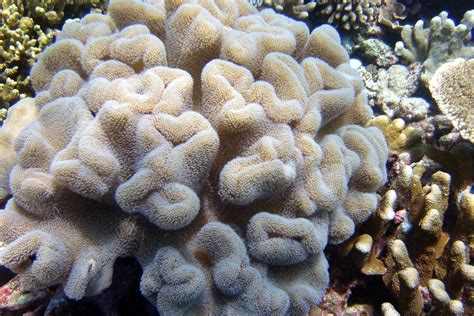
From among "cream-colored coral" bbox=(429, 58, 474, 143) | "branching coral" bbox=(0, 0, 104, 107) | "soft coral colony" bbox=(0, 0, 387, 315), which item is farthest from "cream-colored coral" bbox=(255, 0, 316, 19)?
"soft coral colony" bbox=(0, 0, 387, 315)

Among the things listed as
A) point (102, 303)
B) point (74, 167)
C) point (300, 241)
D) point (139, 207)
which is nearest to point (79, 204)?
point (74, 167)

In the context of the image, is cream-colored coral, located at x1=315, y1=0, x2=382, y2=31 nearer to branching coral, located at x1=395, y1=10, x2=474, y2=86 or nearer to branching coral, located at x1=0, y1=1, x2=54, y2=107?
branching coral, located at x1=395, y1=10, x2=474, y2=86

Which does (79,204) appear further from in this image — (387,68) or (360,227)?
(387,68)

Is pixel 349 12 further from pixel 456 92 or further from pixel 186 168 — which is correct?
pixel 186 168

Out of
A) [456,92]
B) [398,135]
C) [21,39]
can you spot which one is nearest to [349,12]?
[456,92]

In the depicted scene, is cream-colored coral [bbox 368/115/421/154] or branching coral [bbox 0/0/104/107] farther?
branching coral [bbox 0/0/104/107]

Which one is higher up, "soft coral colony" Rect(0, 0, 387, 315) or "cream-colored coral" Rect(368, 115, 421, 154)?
"soft coral colony" Rect(0, 0, 387, 315)

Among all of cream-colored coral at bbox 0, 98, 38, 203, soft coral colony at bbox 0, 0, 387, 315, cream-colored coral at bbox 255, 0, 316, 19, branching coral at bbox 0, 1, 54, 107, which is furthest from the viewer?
cream-colored coral at bbox 255, 0, 316, 19

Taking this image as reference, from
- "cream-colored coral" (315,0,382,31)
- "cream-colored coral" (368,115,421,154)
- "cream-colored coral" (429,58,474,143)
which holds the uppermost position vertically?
"cream-colored coral" (315,0,382,31)
